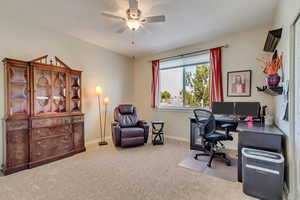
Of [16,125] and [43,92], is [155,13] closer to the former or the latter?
[43,92]

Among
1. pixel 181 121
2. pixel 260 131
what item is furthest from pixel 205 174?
pixel 181 121

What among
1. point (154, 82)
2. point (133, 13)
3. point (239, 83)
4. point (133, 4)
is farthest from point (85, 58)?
point (239, 83)

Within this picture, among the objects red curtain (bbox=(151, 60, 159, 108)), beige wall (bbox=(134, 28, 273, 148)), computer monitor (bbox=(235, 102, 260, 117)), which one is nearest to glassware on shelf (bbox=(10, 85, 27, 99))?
red curtain (bbox=(151, 60, 159, 108))

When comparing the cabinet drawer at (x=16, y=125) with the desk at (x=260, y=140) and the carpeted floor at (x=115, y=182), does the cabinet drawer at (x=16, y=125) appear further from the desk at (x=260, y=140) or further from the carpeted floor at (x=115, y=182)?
the desk at (x=260, y=140)

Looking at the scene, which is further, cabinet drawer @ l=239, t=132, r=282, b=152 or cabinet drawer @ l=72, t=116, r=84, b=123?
cabinet drawer @ l=72, t=116, r=84, b=123

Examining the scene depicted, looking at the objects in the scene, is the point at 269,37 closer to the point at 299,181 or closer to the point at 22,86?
the point at 299,181

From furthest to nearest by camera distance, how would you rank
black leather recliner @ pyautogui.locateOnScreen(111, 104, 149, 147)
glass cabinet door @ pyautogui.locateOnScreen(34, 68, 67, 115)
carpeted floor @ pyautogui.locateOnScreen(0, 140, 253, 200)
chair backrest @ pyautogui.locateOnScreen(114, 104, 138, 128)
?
chair backrest @ pyautogui.locateOnScreen(114, 104, 138, 128)
black leather recliner @ pyautogui.locateOnScreen(111, 104, 149, 147)
glass cabinet door @ pyautogui.locateOnScreen(34, 68, 67, 115)
carpeted floor @ pyautogui.locateOnScreen(0, 140, 253, 200)

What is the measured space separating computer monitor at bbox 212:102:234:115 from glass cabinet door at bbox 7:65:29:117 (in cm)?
385

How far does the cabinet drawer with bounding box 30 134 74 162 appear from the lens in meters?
2.70

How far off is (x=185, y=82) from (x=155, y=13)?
89.9 inches

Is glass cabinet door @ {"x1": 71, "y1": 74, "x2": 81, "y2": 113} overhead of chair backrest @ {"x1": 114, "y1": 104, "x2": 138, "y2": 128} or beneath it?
overhead

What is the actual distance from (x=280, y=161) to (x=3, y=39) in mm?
4544

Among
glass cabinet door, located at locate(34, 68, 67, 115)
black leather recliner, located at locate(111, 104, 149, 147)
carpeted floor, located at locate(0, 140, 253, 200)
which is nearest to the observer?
carpeted floor, located at locate(0, 140, 253, 200)

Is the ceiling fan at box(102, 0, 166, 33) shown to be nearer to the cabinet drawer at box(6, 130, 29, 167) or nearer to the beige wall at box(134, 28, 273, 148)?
the beige wall at box(134, 28, 273, 148)
